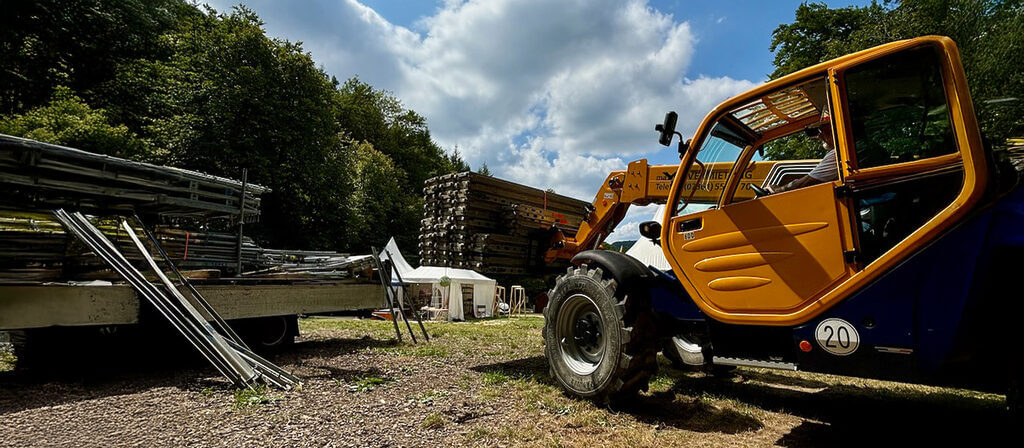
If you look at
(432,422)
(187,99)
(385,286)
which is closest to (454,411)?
(432,422)

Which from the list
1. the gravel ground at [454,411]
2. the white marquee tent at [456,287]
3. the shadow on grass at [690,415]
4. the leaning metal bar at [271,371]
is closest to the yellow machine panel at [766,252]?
the shadow on grass at [690,415]

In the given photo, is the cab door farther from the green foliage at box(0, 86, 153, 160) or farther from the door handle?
the green foliage at box(0, 86, 153, 160)

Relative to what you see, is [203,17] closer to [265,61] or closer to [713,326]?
[265,61]

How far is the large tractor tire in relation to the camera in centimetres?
395

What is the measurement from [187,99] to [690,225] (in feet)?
85.0

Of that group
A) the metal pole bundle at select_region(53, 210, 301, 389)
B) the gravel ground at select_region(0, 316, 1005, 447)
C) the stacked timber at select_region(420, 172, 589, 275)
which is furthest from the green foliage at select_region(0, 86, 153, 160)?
the stacked timber at select_region(420, 172, 589, 275)

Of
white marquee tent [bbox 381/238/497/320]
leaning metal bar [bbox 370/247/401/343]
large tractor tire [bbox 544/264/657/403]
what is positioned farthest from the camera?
white marquee tent [bbox 381/238/497/320]

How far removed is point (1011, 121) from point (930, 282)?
37.1 feet

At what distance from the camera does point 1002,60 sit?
11.0m

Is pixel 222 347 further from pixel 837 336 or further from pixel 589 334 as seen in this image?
pixel 837 336

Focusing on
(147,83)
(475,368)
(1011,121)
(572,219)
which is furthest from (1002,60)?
(147,83)

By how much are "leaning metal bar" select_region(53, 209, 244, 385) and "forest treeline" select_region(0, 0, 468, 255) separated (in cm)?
1759

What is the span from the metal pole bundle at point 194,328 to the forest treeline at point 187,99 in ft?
58.3

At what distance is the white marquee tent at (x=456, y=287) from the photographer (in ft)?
54.7
